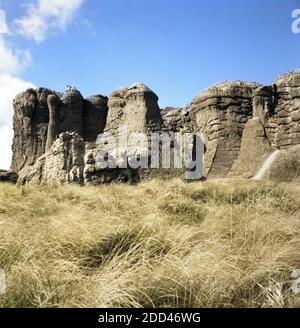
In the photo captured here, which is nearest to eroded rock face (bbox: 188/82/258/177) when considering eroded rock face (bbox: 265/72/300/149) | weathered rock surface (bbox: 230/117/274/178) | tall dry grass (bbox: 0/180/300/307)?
weathered rock surface (bbox: 230/117/274/178)

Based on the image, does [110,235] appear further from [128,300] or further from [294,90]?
[294,90]

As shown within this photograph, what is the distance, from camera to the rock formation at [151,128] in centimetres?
1365

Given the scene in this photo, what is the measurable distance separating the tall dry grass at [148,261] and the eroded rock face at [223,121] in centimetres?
1322

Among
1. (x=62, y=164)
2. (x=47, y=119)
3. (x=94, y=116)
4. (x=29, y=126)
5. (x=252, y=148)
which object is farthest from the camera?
(x=94, y=116)

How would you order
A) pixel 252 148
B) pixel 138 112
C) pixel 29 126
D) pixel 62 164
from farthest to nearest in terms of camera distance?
1. pixel 29 126
2. pixel 138 112
3. pixel 252 148
4. pixel 62 164

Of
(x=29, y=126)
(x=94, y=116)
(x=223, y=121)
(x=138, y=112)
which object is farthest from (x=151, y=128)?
(x=29, y=126)

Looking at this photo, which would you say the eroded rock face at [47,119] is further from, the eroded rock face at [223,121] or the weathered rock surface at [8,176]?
the eroded rock face at [223,121]

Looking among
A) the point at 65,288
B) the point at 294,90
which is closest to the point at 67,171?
the point at 294,90

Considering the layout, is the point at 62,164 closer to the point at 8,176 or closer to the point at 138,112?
the point at 8,176

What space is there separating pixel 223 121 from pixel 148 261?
1579cm

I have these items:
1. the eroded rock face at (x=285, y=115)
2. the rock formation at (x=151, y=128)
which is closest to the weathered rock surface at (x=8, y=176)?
the rock formation at (x=151, y=128)

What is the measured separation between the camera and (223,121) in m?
18.6

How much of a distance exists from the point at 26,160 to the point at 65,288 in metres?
24.2

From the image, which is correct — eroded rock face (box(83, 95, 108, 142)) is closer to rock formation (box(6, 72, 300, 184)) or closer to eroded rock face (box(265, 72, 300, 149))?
rock formation (box(6, 72, 300, 184))
